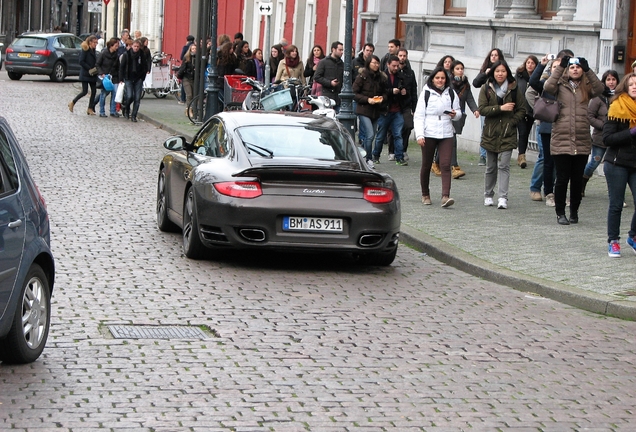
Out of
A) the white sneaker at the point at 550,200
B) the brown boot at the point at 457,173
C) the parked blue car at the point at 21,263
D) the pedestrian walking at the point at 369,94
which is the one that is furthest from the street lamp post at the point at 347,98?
the parked blue car at the point at 21,263

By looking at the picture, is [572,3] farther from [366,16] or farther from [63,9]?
[63,9]

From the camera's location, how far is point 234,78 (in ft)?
87.6

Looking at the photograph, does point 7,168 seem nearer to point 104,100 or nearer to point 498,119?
point 498,119

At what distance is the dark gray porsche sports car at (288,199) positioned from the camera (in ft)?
35.2

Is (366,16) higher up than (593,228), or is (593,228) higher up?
(366,16)

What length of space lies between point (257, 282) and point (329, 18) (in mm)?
23752

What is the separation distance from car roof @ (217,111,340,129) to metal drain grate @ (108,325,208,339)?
371 cm

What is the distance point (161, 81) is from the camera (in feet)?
124

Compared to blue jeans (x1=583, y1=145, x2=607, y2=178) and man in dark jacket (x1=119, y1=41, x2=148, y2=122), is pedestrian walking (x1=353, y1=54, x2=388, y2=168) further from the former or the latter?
man in dark jacket (x1=119, y1=41, x2=148, y2=122)

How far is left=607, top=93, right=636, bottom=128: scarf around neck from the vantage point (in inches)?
469

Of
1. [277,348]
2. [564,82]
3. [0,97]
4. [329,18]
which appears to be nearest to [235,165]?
[277,348]

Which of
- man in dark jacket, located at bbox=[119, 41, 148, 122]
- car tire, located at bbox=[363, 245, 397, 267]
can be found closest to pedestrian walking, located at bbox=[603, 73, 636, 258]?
car tire, located at bbox=[363, 245, 397, 267]

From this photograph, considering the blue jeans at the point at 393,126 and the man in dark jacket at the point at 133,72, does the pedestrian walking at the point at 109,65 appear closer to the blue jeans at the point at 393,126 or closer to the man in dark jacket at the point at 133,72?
the man in dark jacket at the point at 133,72

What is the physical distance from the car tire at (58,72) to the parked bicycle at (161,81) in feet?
30.0
